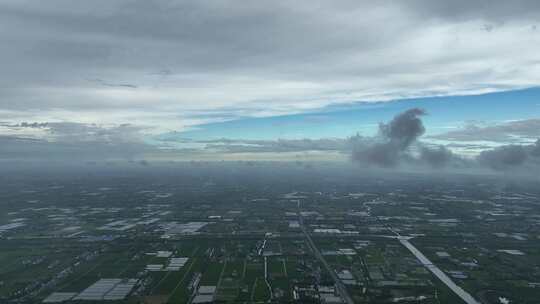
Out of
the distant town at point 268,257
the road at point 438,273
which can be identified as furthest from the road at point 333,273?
the road at point 438,273

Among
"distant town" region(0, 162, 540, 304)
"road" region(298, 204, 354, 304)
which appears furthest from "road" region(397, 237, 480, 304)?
"road" region(298, 204, 354, 304)

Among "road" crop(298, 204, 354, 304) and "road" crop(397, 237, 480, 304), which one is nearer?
"road" crop(298, 204, 354, 304)

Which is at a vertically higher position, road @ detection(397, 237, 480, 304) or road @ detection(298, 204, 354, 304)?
road @ detection(298, 204, 354, 304)

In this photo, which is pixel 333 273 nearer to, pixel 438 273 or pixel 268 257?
pixel 268 257

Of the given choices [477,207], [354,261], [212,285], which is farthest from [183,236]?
[477,207]

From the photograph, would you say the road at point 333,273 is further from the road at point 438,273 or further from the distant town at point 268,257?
the road at point 438,273

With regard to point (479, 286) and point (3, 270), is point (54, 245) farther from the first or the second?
point (479, 286)

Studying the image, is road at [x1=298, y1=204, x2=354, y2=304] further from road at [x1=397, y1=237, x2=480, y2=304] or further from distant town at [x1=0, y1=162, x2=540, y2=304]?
road at [x1=397, y1=237, x2=480, y2=304]

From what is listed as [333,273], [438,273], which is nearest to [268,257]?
[333,273]

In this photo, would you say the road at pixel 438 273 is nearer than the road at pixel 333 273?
No

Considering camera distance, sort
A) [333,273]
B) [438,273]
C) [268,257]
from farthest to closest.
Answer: [268,257], [438,273], [333,273]

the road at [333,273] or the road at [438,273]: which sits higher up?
the road at [333,273]
